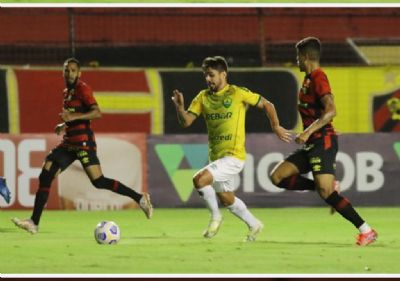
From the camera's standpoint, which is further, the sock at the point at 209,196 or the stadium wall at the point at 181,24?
the stadium wall at the point at 181,24

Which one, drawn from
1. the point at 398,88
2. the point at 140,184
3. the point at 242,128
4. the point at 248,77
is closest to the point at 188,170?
the point at 140,184

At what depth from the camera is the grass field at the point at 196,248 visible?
8.83 m

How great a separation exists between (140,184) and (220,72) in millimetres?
5431

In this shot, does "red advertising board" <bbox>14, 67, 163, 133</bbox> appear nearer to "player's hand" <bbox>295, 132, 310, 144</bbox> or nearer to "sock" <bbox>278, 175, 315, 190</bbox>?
"sock" <bbox>278, 175, 315, 190</bbox>

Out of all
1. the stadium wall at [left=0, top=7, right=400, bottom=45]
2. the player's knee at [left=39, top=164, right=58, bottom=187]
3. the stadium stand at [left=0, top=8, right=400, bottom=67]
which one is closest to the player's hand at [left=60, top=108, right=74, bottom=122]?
the player's knee at [left=39, top=164, right=58, bottom=187]

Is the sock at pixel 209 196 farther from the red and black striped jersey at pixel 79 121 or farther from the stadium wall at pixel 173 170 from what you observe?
the stadium wall at pixel 173 170

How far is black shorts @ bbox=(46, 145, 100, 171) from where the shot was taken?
12.3 metres

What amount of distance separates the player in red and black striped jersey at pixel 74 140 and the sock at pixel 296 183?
2.21m

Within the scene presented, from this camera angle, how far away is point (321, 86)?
416 inches

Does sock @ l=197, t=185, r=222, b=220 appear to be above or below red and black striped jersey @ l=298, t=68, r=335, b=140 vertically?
below

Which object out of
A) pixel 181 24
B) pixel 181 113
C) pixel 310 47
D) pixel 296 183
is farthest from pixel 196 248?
pixel 181 24

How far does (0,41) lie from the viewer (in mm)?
20969

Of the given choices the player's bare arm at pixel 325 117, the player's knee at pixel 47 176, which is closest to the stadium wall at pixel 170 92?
the player's knee at pixel 47 176

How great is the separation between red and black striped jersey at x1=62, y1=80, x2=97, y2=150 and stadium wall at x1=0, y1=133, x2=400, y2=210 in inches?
152
